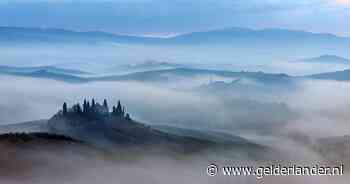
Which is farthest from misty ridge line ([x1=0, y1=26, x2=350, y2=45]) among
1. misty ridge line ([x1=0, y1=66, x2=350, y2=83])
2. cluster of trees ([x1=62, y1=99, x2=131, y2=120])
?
cluster of trees ([x1=62, y1=99, x2=131, y2=120])

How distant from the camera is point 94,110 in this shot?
13.8 m

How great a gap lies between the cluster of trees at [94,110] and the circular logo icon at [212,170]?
312cm

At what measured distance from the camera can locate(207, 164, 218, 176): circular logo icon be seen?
36.7 feet

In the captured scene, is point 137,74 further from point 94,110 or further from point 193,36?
point 193,36

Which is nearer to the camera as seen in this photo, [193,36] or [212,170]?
[212,170]

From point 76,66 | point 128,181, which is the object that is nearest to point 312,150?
point 128,181

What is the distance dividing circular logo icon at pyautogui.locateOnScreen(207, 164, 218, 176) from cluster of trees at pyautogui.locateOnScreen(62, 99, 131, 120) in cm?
312

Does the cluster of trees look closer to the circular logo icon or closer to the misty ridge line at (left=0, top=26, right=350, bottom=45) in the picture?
the misty ridge line at (left=0, top=26, right=350, bottom=45)

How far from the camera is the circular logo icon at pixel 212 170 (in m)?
11.2

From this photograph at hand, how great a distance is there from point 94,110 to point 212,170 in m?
4.08

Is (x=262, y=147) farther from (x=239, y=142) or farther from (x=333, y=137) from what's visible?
(x=333, y=137)

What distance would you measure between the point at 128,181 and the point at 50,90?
3877mm

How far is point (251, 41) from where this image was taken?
46.0ft

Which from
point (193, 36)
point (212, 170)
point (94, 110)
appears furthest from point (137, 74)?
point (212, 170)
